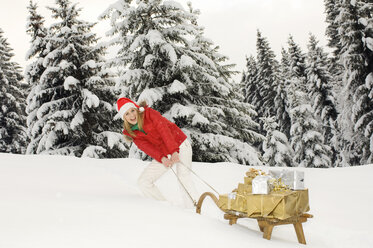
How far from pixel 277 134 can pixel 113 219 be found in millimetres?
24225

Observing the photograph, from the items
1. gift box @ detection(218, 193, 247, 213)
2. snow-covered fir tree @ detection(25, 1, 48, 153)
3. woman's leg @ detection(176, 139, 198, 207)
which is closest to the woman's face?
woman's leg @ detection(176, 139, 198, 207)

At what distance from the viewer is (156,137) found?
194 inches

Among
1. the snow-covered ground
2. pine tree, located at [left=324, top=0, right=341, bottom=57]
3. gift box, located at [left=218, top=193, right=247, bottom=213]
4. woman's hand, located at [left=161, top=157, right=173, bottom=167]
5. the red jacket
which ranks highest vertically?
pine tree, located at [left=324, top=0, right=341, bottom=57]

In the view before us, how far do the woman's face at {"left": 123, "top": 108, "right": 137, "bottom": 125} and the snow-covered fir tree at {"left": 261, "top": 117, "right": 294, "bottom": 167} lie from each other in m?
21.5

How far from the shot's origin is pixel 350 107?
20.3 metres

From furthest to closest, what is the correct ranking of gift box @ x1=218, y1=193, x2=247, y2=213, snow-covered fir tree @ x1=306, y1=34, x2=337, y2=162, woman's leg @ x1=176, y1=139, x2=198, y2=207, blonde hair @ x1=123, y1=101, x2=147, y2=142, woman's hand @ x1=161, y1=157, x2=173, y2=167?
snow-covered fir tree @ x1=306, y1=34, x2=337, y2=162
woman's leg @ x1=176, y1=139, x2=198, y2=207
blonde hair @ x1=123, y1=101, x2=147, y2=142
woman's hand @ x1=161, y1=157, x2=173, y2=167
gift box @ x1=218, y1=193, x2=247, y2=213

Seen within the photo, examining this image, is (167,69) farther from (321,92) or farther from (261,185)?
(321,92)

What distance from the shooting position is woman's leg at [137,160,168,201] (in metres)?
4.80

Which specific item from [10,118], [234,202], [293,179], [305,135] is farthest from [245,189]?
[10,118]

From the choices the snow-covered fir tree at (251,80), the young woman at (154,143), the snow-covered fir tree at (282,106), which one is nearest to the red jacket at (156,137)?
the young woman at (154,143)

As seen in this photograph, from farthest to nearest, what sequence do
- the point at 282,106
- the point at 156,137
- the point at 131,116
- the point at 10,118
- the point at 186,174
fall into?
the point at 282,106 → the point at 10,118 → the point at 186,174 → the point at 156,137 → the point at 131,116

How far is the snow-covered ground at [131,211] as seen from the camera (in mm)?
2764

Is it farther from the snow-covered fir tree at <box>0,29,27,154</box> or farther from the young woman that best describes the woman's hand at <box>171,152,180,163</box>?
the snow-covered fir tree at <box>0,29,27,154</box>

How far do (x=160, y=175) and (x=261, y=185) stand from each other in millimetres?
1874
